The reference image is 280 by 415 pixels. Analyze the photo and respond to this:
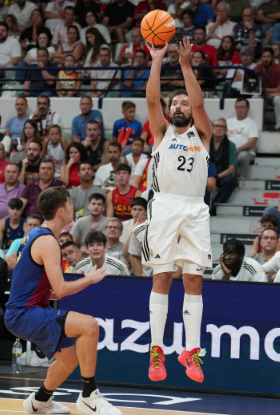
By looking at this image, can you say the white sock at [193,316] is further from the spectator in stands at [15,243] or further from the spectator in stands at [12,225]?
A: the spectator in stands at [12,225]

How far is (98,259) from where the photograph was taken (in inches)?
357

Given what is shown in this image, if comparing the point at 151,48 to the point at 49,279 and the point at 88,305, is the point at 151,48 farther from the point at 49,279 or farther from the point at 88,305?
the point at 88,305

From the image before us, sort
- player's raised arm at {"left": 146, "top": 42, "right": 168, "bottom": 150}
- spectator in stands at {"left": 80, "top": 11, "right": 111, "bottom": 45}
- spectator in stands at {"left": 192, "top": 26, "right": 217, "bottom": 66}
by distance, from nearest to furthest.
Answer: player's raised arm at {"left": 146, "top": 42, "right": 168, "bottom": 150} → spectator in stands at {"left": 192, "top": 26, "right": 217, "bottom": 66} → spectator in stands at {"left": 80, "top": 11, "right": 111, "bottom": 45}

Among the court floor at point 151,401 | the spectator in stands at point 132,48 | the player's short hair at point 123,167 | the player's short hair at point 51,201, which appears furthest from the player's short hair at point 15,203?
the spectator in stands at point 132,48

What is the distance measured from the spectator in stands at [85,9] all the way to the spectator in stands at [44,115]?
3.61 metres

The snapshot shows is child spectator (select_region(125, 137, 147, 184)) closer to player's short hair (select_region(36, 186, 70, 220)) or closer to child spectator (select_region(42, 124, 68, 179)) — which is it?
child spectator (select_region(42, 124, 68, 179))

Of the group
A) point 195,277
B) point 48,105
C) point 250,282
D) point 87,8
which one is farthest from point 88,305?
point 87,8

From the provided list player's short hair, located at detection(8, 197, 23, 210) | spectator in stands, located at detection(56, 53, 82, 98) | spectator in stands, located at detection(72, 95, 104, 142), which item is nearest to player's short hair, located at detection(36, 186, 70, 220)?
player's short hair, located at detection(8, 197, 23, 210)

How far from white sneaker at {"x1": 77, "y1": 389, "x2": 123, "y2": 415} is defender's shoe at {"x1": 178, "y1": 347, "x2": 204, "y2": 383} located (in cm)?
72

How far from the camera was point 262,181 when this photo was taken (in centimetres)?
1261

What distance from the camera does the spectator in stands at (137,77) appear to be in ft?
47.6

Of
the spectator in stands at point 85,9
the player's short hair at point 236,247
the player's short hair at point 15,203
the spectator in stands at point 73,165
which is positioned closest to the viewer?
the player's short hair at point 236,247

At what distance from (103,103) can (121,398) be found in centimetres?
842

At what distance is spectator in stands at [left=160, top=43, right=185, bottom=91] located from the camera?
13758 millimetres
